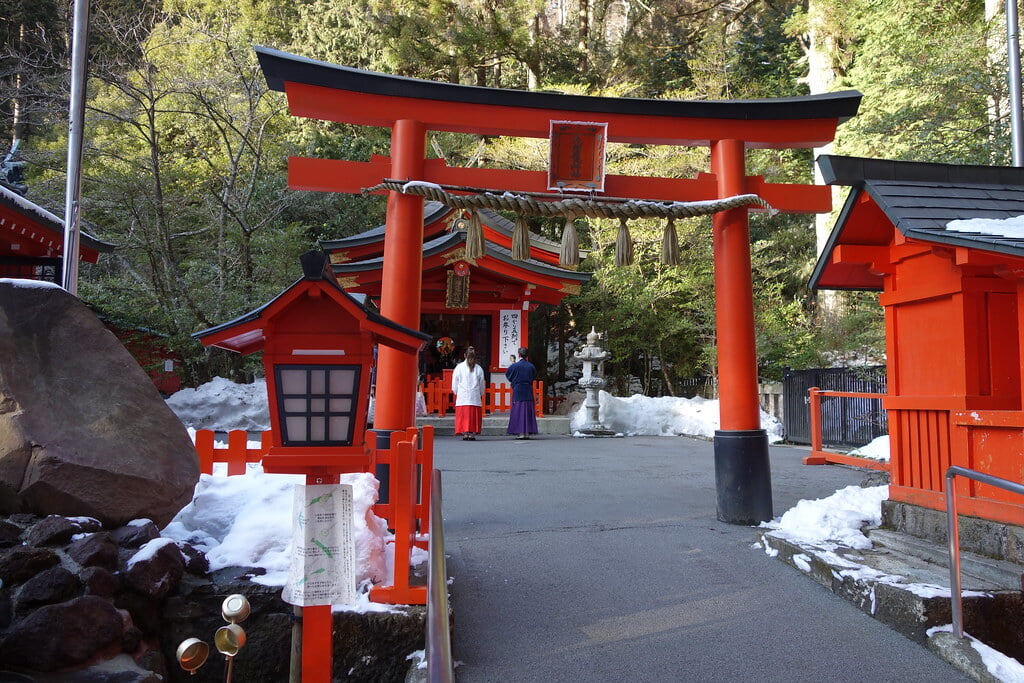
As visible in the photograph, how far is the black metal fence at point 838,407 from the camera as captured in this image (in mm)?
12969

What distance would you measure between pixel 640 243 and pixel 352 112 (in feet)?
45.7

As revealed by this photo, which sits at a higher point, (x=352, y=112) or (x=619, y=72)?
(x=619, y=72)

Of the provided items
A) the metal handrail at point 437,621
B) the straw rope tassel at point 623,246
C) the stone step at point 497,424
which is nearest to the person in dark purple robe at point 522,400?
the stone step at point 497,424

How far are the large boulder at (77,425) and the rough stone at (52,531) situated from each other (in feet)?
0.59

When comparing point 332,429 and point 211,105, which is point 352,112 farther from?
point 211,105

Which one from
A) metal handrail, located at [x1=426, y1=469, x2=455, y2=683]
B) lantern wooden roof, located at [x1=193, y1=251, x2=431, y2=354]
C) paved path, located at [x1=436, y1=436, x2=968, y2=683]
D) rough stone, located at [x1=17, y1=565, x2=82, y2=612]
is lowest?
paved path, located at [x1=436, y1=436, x2=968, y2=683]

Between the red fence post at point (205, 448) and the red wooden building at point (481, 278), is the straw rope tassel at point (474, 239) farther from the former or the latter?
the red wooden building at point (481, 278)

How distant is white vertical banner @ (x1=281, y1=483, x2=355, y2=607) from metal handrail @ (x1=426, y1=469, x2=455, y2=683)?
2.26 ft

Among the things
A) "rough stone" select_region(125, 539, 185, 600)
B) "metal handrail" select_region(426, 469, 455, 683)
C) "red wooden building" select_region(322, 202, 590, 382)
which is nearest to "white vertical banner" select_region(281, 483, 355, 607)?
"metal handrail" select_region(426, 469, 455, 683)

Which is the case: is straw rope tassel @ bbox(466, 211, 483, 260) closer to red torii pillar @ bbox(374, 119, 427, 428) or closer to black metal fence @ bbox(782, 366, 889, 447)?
red torii pillar @ bbox(374, 119, 427, 428)

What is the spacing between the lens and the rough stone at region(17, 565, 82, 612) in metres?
3.87

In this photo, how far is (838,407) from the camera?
1386 cm

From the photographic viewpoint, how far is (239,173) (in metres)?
19.1

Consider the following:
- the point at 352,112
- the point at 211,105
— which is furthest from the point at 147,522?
the point at 211,105
